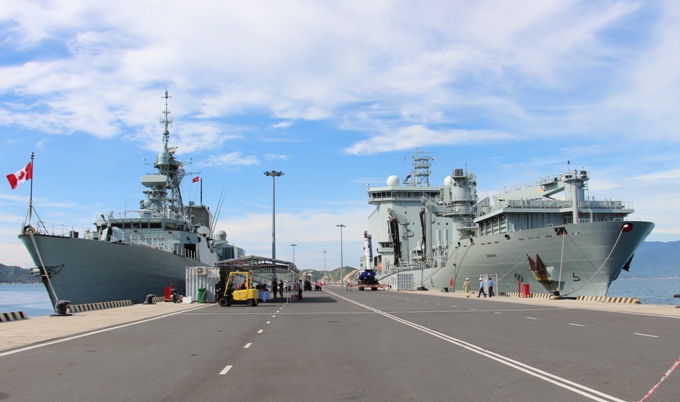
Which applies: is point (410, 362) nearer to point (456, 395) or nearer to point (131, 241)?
point (456, 395)

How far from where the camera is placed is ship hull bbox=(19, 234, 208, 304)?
30.7 m

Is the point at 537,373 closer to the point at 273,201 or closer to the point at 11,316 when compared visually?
the point at 11,316

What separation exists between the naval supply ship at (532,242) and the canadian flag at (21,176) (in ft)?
95.2

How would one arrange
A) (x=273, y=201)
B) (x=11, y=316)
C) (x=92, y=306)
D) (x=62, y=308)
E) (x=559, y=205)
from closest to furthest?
(x=11, y=316) < (x=62, y=308) < (x=92, y=306) < (x=559, y=205) < (x=273, y=201)

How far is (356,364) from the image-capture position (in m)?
10.2

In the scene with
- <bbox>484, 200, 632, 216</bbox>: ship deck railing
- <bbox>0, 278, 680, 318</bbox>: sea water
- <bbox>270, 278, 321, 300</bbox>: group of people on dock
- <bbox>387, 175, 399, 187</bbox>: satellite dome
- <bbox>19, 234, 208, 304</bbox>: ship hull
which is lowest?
<bbox>0, 278, 680, 318</bbox>: sea water

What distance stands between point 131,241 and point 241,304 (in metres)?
16.7

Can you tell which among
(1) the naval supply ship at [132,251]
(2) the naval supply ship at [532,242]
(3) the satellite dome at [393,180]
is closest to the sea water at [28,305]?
(1) the naval supply ship at [132,251]

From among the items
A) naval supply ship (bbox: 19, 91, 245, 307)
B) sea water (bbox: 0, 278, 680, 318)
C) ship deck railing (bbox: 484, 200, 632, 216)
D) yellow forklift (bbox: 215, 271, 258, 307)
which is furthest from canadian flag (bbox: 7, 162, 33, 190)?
ship deck railing (bbox: 484, 200, 632, 216)

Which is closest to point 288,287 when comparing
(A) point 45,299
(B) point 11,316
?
(B) point 11,316

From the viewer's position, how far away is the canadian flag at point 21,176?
2623cm

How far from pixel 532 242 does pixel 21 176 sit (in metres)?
31.9

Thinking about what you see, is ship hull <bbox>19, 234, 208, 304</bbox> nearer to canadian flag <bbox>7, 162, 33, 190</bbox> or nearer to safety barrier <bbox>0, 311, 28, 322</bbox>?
canadian flag <bbox>7, 162, 33, 190</bbox>

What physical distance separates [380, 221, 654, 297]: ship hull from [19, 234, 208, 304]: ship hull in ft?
84.0
